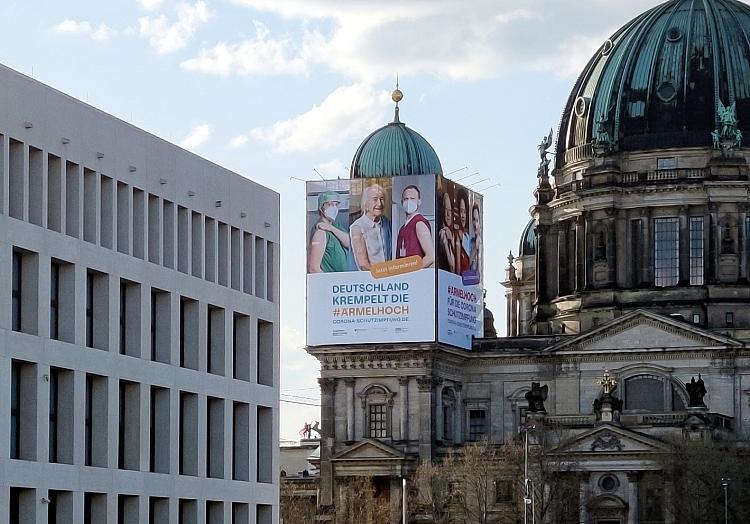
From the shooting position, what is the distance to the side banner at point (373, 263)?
552ft

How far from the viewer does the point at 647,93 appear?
580 feet

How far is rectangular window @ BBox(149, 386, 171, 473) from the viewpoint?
88.7 meters

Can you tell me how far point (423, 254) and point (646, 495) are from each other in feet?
70.8

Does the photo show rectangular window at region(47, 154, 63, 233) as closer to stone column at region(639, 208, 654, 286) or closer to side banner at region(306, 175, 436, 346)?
side banner at region(306, 175, 436, 346)

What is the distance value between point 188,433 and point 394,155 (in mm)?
90298

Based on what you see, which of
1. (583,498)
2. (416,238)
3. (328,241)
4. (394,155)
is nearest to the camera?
(583,498)

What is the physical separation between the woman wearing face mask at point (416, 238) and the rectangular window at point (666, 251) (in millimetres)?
16978

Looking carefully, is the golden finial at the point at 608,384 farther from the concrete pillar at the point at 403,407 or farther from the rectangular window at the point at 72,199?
the rectangular window at the point at 72,199

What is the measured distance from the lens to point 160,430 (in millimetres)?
88688

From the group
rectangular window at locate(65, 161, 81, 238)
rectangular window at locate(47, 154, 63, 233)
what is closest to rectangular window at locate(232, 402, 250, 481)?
rectangular window at locate(65, 161, 81, 238)

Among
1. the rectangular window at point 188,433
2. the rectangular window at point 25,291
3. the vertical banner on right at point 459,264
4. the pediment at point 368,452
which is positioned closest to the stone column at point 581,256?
the vertical banner on right at point 459,264

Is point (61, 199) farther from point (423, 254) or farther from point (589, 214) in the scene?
point (589, 214)

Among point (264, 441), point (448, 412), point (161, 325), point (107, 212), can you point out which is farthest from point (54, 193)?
point (448, 412)

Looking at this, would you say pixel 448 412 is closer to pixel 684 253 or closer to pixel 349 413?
pixel 349 413
